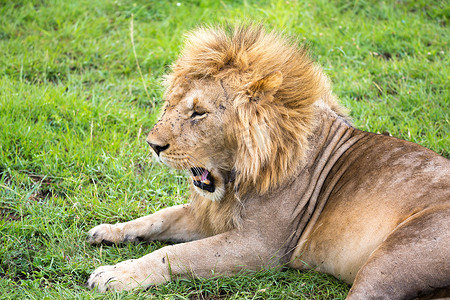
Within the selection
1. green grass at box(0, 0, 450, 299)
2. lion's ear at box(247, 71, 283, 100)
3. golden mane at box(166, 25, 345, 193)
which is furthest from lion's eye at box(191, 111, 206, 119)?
green grass at box(0, 0, 450, 299)

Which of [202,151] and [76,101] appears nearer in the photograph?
[202,151]

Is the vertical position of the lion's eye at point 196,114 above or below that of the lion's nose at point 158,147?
above

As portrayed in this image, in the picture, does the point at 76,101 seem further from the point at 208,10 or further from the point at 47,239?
the point at 208,10

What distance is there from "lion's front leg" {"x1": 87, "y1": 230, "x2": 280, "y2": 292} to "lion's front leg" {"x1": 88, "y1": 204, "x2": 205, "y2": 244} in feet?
1.37

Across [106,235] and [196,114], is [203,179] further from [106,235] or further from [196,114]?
[106,235]

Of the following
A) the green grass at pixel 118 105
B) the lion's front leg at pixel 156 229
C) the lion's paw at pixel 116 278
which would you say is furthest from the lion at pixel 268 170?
the lion's front leg at pixel 156 229

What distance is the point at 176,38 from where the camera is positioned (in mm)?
5965

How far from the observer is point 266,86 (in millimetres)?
3104

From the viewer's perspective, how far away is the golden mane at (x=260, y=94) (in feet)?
Answer: 10.2

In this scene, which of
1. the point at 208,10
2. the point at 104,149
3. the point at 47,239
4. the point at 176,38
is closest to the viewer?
the point at 47,239

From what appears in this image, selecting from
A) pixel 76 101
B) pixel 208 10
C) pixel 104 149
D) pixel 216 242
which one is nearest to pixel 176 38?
pixel 208 10

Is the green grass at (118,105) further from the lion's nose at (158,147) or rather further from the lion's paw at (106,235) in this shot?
the lion's nose at (158,147)

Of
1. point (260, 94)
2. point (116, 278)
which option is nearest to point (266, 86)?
point (260, 94)

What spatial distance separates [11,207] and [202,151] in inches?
60.1
